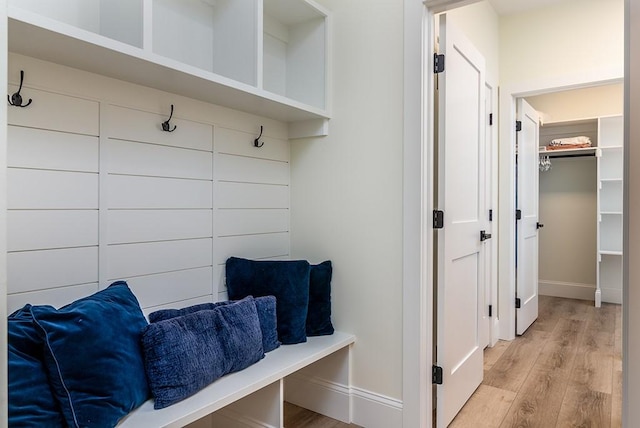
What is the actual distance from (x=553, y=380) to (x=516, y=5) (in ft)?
9.25

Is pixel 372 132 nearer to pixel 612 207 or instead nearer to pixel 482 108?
pixel 482 108

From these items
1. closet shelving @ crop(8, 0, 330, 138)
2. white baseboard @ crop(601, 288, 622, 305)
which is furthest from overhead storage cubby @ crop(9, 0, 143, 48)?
white baseboard @ crop(601, 288, 622, 305)

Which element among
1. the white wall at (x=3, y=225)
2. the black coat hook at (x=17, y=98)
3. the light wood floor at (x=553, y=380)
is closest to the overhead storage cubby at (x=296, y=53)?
the black coat hook at (x=17, y=98)

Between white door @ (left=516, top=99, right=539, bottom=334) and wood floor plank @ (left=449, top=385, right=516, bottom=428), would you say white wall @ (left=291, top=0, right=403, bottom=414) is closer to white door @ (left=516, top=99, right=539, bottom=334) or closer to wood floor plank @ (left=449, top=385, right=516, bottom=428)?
wood floor plank @ (left=449, top=385, right=516, bottom=428)

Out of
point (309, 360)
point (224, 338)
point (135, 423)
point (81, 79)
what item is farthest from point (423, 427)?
point (81, 79)

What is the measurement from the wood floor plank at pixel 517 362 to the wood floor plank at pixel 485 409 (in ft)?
0.35

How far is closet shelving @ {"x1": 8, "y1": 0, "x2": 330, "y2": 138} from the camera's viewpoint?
126 cm

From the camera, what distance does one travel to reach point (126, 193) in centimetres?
160

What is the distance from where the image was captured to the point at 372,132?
205 centimetres

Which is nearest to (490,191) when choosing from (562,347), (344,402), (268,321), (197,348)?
(562,347)

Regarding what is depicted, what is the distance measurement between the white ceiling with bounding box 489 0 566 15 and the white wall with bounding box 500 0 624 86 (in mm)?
56

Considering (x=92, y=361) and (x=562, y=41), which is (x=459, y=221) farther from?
(x=562, y=41)

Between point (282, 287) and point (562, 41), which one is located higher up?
point (562, 41)

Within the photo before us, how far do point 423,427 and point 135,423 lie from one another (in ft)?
4.21
